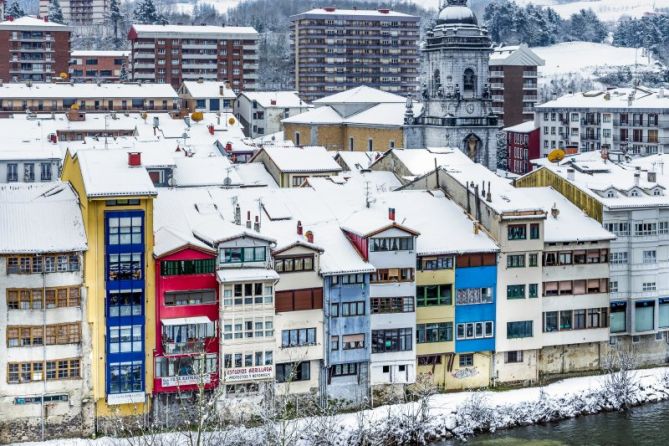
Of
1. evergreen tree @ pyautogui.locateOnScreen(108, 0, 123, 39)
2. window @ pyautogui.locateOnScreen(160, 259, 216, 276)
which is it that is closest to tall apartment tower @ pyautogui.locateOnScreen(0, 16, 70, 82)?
evergreen tree @ pyautogui.locateOnScreen(108, 0, 123, 39)

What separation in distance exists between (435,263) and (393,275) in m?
1.93

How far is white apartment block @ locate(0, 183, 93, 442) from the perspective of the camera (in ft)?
135

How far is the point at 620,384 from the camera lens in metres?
46.5

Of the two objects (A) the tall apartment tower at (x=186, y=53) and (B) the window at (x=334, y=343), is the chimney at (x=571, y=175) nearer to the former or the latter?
(B) the window at (x=334, y=343)

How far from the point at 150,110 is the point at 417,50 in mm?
52948

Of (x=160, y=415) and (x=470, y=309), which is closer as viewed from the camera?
(x=160, y=415)

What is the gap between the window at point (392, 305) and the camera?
45.5 meters

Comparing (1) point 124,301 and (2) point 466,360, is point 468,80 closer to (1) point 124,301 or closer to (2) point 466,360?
(2) point 466,360

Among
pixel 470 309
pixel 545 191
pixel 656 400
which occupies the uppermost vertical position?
pixel 545 191

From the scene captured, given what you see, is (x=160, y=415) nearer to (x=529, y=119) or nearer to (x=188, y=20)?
(x=529, y=119)

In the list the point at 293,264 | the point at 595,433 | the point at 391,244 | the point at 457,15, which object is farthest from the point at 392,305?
the point at 457,15

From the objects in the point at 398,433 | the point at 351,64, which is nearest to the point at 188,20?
the point at 351,64

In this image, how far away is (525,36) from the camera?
163 metres

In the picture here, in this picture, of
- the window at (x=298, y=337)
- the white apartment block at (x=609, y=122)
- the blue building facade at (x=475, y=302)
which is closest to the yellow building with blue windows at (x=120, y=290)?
the window at (x=298, y=337)
